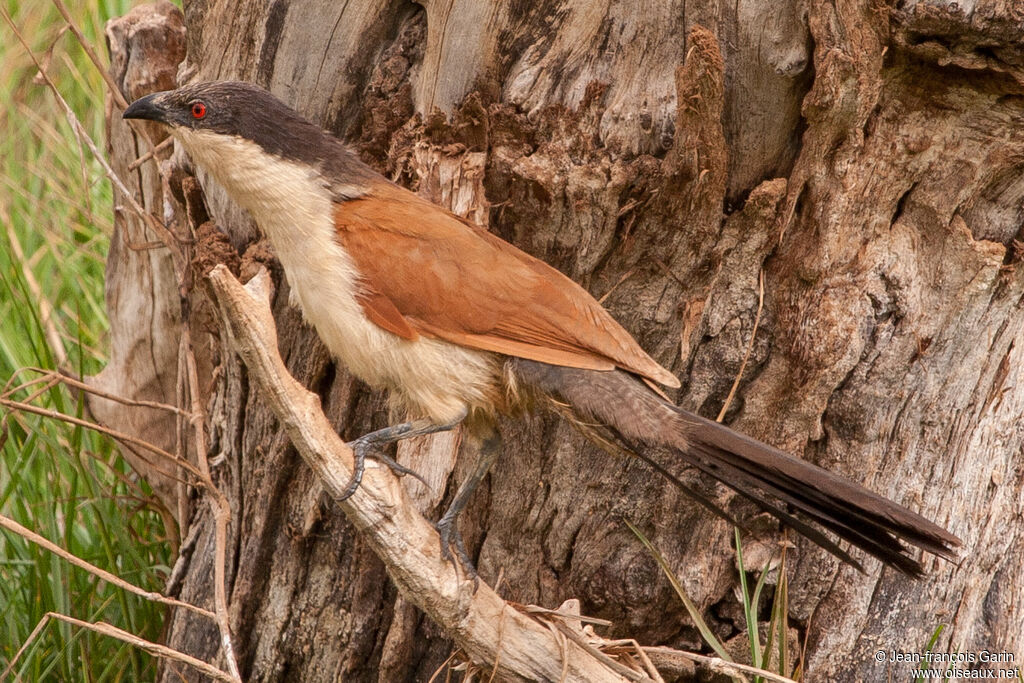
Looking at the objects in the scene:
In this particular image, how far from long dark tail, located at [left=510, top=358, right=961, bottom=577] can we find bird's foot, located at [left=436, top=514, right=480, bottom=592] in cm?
46

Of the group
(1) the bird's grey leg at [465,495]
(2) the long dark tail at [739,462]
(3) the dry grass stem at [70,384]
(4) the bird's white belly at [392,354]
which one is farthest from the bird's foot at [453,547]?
(3) the dry grass stem at [70,384]

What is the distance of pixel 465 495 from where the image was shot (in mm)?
2498

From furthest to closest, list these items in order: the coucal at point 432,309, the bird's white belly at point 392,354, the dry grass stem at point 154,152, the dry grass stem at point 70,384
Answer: the dry grass stem at point 154,152, the dry grass stem at point 70,384, the bird's white belly at point 392,354, the coucal at point 432,309

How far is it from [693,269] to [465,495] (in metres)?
0.88

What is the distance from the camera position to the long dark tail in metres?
2.01

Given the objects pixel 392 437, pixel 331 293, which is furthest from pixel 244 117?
pixel 392 437

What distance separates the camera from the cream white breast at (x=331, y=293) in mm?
2312

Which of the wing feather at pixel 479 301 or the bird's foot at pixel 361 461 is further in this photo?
the wing feather at pixel 479 301

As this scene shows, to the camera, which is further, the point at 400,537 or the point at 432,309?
the point at 432,309

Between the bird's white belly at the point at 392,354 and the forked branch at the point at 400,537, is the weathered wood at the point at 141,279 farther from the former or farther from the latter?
the forked branch at the point at 400,537

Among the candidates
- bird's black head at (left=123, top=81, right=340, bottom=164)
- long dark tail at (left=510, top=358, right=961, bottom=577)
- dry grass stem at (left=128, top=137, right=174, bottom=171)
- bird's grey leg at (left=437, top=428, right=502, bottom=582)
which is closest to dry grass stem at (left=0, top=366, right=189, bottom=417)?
dry grass stem at (left=128, top=137, right=174, bottom=171)

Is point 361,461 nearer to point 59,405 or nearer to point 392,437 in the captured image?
point 392,437

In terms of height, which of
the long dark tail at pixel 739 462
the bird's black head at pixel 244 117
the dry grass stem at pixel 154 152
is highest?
the bird's black head at pixel 244 117

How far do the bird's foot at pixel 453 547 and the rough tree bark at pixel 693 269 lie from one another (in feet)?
0.74
